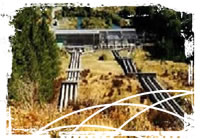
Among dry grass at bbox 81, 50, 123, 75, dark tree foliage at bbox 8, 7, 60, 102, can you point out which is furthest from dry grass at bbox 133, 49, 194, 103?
dark tree foliage at bbox 8, 7, 60, 102

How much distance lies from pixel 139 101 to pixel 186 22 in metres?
0.47

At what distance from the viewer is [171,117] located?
126 inches

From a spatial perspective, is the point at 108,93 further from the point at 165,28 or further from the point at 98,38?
the point at 165,28

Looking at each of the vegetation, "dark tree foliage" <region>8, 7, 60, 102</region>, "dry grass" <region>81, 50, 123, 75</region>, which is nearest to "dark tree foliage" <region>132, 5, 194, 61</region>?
the vegetation

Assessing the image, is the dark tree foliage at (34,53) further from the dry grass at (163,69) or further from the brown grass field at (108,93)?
the dry grass at (163,69)

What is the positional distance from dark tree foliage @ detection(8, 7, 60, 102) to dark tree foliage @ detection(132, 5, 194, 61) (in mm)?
465

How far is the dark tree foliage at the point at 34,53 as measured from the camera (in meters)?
3.19

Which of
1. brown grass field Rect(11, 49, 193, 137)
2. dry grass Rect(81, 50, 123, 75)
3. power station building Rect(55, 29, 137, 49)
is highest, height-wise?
power station building Rect(55, 29, 137, 49)

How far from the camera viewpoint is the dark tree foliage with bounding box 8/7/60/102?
319cm

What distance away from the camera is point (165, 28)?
3221 mm

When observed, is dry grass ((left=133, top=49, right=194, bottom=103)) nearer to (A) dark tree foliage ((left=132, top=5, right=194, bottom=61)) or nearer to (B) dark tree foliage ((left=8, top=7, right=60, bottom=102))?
(A) dark tree foliage ((left=132, top=5, right=194, bottom=61))

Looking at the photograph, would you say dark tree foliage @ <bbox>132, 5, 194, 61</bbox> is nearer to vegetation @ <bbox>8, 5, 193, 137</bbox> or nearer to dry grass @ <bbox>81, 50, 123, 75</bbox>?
vegetation @ <bbox>8, 5, 193, 137</bbox>

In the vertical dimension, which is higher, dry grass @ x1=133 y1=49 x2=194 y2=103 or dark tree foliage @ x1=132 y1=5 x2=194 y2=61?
dark tree foliage @ x1=132 y1=5 x2=194 y2=61

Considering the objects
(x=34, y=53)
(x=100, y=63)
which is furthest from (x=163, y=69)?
(x=34, y=53)
